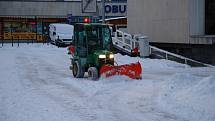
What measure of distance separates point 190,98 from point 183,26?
1486 cm

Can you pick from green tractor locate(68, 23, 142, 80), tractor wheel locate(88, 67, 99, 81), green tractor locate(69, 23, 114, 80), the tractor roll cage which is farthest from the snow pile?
the tractor roll cage

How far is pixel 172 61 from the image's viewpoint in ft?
85.1

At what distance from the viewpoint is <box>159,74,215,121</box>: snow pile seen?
1077 cm

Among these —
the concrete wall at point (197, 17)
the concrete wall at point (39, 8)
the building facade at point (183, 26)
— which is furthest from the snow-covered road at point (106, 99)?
the concrete wall at point (39, 8)

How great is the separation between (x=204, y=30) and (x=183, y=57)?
1.77 metres

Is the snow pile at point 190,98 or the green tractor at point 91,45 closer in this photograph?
the snow pile at point 190,98

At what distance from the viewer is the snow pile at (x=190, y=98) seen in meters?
10.8

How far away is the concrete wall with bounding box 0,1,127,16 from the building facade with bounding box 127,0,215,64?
97.7 ft

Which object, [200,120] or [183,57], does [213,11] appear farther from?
[200,120]

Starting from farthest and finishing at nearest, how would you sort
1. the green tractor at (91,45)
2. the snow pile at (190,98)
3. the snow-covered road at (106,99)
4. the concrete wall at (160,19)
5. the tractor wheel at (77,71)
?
1. the concrete wall at (160,19)
2. the tractor wheel at (77,71)
3. the green tractor at (91,45)
4. the snow-covered road at (106,99)
5. the snow pile at (190,98)

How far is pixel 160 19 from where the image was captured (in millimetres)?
29219

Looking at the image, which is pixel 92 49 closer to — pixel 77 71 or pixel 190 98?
pixel 77 71

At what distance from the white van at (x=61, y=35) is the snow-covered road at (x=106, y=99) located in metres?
25.7

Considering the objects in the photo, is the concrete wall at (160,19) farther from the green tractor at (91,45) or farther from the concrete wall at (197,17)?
the green tractor at (91,45)
